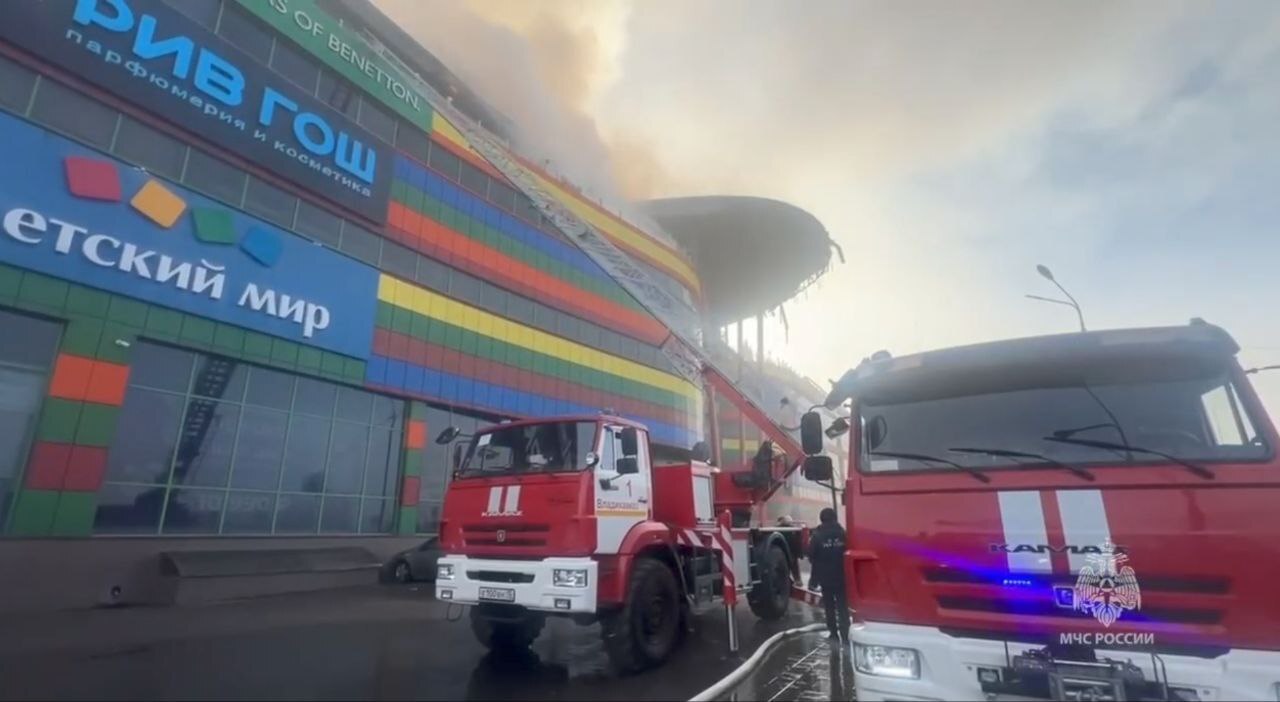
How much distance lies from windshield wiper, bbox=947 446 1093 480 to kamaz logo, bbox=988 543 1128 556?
15.8 inches

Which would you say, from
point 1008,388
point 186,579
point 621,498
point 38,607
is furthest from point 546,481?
point 38,607

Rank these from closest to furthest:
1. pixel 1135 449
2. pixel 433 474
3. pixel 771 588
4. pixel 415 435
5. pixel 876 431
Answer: pixel 1135 449 → pixel 876 431 → pixel 771 588 → pixel 415 435 → pixel 433 474

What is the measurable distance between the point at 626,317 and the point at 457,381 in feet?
32.5

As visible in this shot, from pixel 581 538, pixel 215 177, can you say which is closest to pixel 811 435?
pixel 581 538

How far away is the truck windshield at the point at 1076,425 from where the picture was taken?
3.33 metres

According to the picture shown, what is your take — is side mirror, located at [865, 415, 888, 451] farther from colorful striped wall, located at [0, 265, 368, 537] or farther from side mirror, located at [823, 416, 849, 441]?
colorful striped wall, located at [0, 265, 368, 537]

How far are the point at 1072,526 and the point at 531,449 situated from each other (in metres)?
5.10

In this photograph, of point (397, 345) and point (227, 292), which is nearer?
point (227, 292)

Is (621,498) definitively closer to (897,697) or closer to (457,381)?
(897,697)

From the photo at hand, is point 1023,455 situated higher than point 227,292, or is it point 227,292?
point 227,292

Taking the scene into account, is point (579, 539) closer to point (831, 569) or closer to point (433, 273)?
point (831, 569)

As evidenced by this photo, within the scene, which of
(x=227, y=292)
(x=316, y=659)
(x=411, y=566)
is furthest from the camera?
(x=411, y=566)

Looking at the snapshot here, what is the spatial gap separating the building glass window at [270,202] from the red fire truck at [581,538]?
11.3m

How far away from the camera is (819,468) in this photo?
17.0 ft
